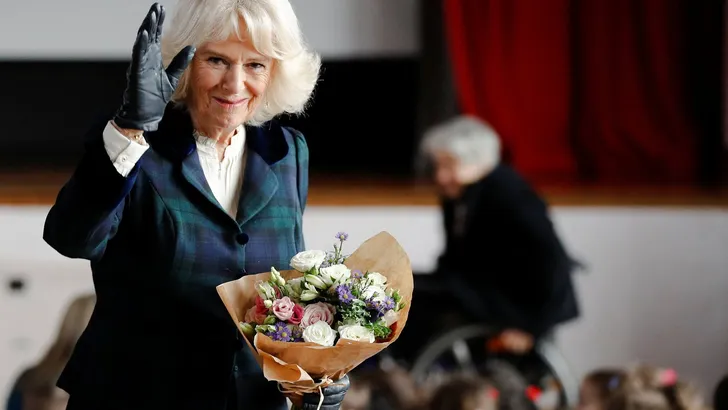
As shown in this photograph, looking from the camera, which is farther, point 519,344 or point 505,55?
point 505,55

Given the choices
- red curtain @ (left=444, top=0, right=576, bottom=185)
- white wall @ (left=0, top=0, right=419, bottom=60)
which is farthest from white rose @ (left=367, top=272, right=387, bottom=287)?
white wall @ (left=0, top=0, right=419, bottom=60)

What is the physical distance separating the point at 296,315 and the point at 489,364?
2877 millimetres

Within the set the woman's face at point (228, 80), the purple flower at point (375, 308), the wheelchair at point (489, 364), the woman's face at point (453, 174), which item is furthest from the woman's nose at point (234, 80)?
the woman's face at point (453, 174)

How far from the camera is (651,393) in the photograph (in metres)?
3.22

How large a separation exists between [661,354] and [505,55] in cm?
170

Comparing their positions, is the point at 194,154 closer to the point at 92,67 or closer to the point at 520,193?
the point at 520,193

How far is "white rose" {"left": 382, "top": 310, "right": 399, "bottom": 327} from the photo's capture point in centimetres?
152

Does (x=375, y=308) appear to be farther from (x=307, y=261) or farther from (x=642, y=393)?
(x=642, y=393)

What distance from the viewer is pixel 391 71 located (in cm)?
611

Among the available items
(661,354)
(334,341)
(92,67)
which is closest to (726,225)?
(661,354)

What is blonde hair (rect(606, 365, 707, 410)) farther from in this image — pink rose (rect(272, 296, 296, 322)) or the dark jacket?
pink rose (rect(272, 296, 296, 322))

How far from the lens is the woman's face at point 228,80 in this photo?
5.02 feet

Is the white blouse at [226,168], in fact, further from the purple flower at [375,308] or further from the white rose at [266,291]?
the purple flower at [375,308]

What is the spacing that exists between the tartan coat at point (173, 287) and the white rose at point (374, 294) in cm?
16
